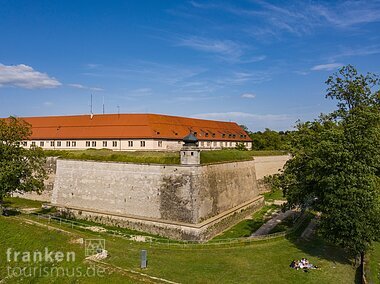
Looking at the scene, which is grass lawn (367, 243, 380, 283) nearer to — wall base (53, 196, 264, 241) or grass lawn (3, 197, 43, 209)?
→ wall base (53, 196, 264, 241)

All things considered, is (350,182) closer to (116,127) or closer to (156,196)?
(156,196)

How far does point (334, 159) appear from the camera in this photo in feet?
52.0

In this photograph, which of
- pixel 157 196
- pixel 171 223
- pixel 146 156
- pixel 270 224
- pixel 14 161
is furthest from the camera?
pixel 270 224

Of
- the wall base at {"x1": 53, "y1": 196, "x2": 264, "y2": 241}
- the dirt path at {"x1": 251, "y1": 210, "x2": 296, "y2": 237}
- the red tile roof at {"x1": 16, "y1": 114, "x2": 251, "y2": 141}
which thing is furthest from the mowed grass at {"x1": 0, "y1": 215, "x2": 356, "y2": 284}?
the red tile roof at {"x1": 16, "y1": 114, "x2": 251, "y2": 141}

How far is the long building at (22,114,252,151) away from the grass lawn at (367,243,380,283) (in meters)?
23.8

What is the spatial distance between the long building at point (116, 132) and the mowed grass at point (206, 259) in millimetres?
16780

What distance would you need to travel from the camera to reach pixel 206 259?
16812 mm

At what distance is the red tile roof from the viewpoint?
123 feet

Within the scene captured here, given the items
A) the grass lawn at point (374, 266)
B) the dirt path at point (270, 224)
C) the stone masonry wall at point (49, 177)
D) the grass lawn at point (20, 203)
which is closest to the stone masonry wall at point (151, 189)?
the dirt path at point (270, 224)

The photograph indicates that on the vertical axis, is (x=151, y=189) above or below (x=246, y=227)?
above

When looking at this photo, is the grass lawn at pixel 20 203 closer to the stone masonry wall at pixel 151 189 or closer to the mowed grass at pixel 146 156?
the stone masonry wall at pixel 151 189

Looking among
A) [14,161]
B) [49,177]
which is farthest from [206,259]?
[49,177]

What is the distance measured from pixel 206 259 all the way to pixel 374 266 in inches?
364

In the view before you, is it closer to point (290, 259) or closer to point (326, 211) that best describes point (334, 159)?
point (326, 211)
